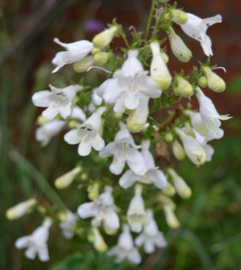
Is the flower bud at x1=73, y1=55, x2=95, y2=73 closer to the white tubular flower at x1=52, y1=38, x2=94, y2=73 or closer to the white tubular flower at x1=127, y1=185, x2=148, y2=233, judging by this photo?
the white tubular flower at x1=52, y1=38, x2=94, y2=73

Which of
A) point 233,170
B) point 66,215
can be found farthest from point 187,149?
point 233,170

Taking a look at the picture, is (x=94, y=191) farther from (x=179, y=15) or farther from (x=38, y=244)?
(x=179, y=15)

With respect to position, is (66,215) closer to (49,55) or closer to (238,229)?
(238,229)

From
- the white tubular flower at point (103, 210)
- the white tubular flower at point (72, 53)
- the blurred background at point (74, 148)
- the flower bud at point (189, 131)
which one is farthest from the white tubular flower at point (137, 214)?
the blurred background at point (74, 148)

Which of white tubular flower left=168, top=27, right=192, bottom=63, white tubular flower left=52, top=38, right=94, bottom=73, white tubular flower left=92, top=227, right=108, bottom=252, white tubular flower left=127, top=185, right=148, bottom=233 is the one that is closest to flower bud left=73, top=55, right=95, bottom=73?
white tubular flower left=52, top=38, right=94, bottom=73

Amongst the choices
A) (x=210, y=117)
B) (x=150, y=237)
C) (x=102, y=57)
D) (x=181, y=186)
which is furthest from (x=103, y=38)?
(x=150, y=237)

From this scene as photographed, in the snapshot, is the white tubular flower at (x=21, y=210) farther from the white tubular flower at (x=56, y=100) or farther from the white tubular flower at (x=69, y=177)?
the white tubular flower at (x=56, y=100)
